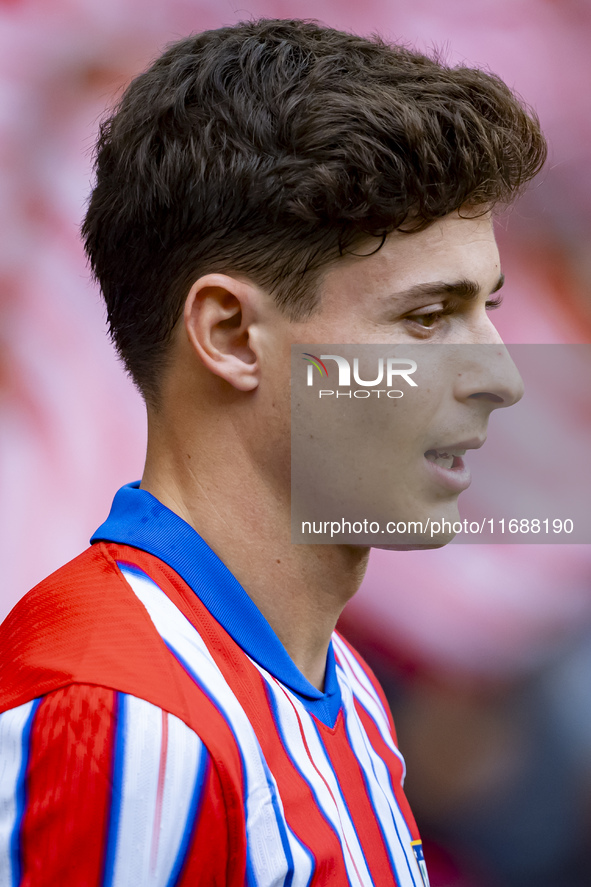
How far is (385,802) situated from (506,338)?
1.01 meters

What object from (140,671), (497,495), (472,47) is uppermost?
(472,47)

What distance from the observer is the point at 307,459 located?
0.83 m

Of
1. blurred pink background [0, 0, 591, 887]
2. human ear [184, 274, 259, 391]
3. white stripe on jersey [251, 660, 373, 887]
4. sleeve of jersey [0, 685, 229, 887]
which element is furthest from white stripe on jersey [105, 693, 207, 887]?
blurred pink background [0, 0, 591, 887]

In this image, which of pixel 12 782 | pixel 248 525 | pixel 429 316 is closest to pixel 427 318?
pixel 429 316

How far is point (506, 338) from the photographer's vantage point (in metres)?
1.64

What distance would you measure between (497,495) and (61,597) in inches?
41.7

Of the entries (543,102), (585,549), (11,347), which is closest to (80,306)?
(11,347)

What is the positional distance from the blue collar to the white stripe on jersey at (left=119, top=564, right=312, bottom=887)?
0.05 meters

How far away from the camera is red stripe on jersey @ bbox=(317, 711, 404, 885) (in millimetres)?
837

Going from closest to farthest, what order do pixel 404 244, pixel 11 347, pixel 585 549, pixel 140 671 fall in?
pixel 140 671 → pixel 404 244 → pixel 11 347 → pixel 585 549

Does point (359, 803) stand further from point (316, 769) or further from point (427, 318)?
point (427, 318)

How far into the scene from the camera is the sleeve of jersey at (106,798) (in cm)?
61

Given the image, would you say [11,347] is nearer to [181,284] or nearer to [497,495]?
[181,284]

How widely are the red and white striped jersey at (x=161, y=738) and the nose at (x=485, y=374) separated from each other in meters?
0.32
